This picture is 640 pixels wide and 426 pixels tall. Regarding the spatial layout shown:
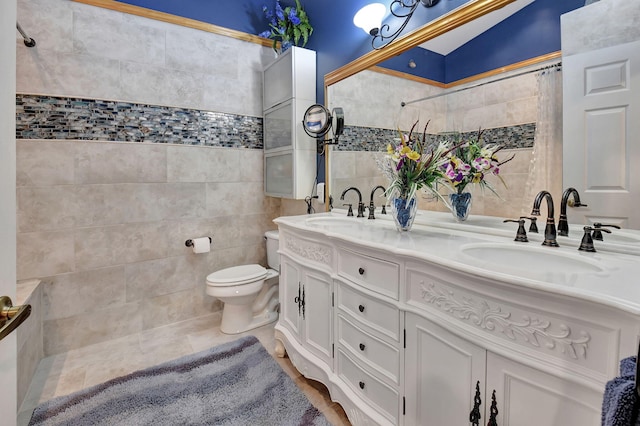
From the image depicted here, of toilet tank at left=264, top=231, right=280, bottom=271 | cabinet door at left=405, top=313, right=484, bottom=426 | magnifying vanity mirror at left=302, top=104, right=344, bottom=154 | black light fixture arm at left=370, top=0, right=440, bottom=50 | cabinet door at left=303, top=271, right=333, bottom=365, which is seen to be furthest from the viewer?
toilet tank at left=264, top=231, right=280, bottom=271

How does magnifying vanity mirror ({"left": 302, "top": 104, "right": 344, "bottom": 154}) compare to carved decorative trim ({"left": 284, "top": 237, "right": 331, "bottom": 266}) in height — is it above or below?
above

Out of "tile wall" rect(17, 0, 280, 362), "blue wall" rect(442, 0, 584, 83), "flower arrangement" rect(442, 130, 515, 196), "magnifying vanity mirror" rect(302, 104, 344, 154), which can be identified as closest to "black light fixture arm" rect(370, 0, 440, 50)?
"blue wall" rect(442, 0, 584, 83)

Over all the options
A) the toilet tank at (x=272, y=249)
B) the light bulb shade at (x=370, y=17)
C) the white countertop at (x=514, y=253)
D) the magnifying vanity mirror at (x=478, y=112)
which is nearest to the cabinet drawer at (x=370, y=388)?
the white countertop at (x=514, y=253)

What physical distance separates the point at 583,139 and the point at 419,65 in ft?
2.95

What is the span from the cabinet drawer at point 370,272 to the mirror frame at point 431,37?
102 cm

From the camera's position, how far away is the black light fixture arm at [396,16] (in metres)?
1.67

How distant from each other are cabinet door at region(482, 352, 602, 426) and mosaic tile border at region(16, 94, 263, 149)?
253cm

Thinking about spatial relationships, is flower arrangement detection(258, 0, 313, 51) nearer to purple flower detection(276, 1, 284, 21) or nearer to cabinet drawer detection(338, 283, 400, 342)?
purple flower detection(276, 1, 284, 21)

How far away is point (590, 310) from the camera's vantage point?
681mm

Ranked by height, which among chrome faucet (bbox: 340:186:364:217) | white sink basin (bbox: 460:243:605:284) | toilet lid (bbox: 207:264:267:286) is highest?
chrome faucet (bbox: 340:186:364:217)

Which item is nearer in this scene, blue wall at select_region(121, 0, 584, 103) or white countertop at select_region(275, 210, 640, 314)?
white countertop at select_region(275, 210, 640, 314)

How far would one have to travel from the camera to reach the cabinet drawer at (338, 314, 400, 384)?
1.19m

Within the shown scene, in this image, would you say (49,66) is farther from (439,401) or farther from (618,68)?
(618,68)

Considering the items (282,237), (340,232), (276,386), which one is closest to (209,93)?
(282,237)
